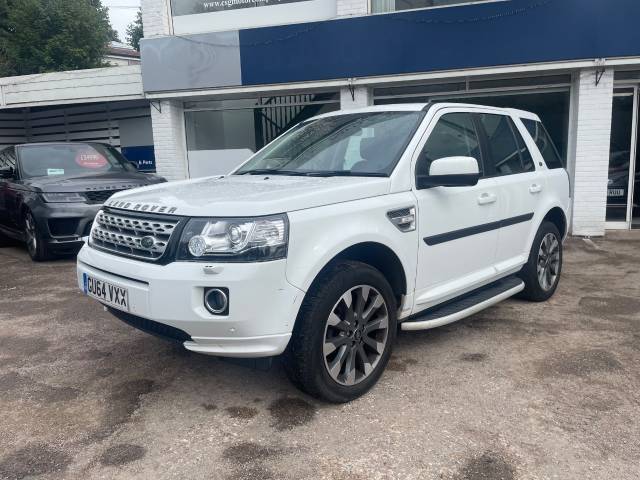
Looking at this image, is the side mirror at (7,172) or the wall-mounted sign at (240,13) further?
the wall-mounted sign at (240,13)

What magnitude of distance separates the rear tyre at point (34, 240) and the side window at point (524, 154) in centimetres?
571

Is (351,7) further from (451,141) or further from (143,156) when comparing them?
(143,156)

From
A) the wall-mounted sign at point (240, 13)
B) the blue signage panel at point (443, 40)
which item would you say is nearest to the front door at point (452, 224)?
the blue signage panel at point (443, 40)

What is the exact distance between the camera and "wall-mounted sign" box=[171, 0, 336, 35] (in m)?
9.41

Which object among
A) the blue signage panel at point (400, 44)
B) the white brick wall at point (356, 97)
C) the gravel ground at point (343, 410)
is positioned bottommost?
the gravel ground at point (343, 410)

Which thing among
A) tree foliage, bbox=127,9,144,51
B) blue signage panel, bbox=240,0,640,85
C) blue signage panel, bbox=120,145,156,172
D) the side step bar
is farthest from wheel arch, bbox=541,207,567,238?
tree foliage, bbox=127,9,144,51

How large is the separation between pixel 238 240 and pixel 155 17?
8.70 m

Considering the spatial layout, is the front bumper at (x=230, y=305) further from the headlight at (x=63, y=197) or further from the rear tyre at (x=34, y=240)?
the rear tyre at (x=34, y=240)

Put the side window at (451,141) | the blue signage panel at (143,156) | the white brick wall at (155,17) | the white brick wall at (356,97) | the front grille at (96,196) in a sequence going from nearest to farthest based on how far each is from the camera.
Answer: the side window at (451,141) < the front grille at (96,196) < the white brick wall at (356,97) < the white brick wall at (155,17) < the blue signage panel at (143,156)

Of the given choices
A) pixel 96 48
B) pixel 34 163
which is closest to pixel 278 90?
pixel 34 163

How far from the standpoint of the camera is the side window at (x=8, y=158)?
26.0 ft

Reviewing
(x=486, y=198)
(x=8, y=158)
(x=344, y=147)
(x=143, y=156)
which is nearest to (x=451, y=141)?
(x=486, y=198)

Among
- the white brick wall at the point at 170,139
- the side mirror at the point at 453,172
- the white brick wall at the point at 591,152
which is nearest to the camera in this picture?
the side mirror at the point at 453,172

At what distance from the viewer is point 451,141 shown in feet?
12.9
